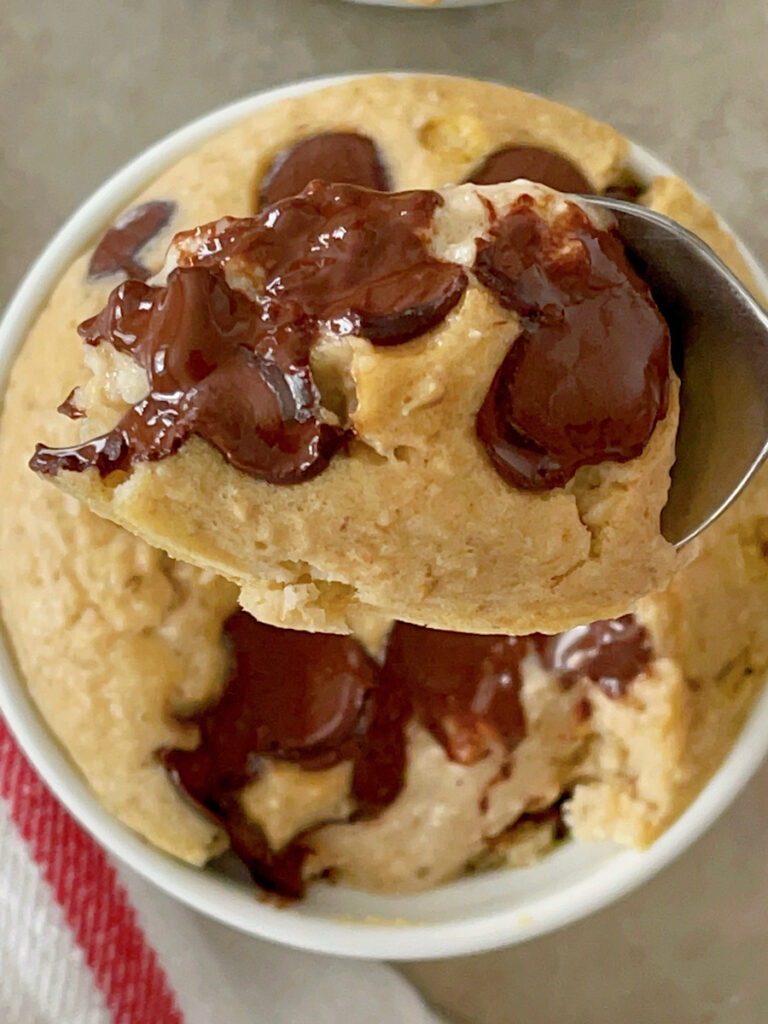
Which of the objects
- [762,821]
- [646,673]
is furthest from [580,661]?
[762,821]

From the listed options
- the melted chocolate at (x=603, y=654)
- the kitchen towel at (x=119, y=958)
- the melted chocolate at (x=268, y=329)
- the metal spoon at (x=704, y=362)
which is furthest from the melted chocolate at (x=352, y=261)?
the kitchen towel at (x=119, y=958)

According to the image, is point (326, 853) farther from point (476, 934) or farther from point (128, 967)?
point (128, 967)

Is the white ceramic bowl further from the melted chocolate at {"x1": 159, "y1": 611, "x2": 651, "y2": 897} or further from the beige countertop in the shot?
the beige countertop

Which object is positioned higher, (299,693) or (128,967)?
(299,693)

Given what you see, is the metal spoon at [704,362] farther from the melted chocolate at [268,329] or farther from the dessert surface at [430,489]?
the melted chocolate at [268,329]

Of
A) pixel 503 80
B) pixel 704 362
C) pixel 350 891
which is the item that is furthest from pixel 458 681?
pixel 503 80

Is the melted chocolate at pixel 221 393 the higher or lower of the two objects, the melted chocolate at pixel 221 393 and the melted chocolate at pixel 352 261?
the lower
